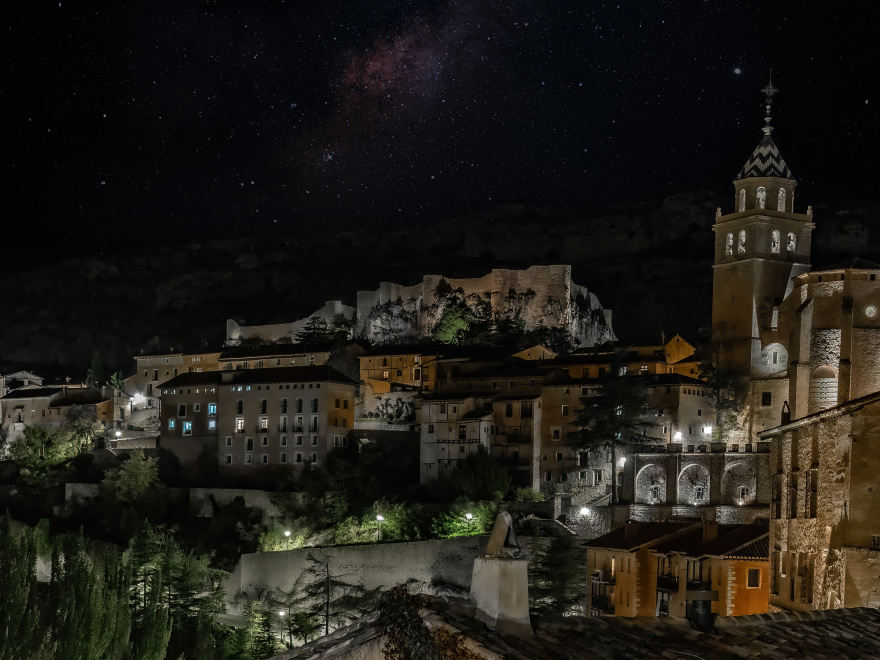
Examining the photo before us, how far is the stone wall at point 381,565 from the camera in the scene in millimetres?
50219

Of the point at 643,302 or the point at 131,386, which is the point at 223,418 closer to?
the point at 131,386

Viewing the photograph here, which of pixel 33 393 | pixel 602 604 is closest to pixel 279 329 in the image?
pixel 33 393

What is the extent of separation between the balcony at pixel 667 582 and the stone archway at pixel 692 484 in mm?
9999

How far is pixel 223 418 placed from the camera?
70.1 meters

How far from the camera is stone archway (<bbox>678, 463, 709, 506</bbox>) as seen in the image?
53625 millimetres

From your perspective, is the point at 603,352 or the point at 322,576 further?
the point at 603,352

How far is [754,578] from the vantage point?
Answer: 4088 centimetres

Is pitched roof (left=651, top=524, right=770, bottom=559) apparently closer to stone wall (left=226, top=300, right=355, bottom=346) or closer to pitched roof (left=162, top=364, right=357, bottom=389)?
pitched roof (left=162, top=364, right=357, bottom=389)

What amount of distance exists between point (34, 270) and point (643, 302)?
70193 millimetres

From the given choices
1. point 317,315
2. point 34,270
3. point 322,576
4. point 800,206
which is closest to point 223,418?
Answer: point 322,576

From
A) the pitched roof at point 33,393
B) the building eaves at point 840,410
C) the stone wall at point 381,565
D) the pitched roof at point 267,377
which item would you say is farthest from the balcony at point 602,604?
the pitched roof at point 33,393

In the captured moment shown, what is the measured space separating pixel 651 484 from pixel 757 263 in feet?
45.5

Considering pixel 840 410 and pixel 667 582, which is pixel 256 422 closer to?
pixel 667 582

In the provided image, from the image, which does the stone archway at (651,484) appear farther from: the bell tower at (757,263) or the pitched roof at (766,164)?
the pitched roof at (766,164)
